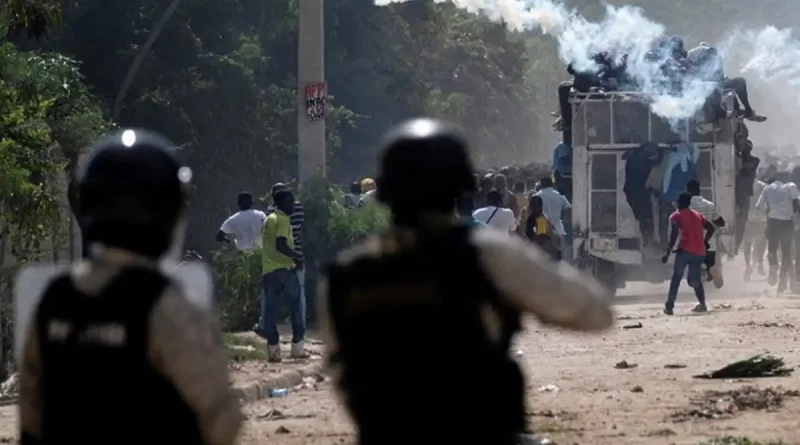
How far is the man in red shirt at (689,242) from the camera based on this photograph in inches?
766

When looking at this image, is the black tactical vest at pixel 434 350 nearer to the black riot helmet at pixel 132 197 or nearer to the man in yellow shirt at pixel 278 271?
the black riot helmet at pixel 132 197

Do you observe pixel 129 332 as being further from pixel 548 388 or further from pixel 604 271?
pixel 604 271

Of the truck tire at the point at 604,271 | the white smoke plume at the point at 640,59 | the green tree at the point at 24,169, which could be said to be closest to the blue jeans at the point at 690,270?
the white smoke plume at the point at 640,59

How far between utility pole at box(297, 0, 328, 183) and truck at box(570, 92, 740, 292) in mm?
4283

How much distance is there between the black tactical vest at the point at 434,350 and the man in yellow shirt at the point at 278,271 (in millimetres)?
10457

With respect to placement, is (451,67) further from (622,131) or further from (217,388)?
(217,388)

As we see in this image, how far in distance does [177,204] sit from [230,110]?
29291mm

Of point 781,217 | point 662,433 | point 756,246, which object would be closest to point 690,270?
point 781,217

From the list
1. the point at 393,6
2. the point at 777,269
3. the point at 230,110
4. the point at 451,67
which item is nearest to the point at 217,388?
the point at 777,269

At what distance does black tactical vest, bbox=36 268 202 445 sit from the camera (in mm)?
3736

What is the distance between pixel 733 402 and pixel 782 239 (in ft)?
47.9

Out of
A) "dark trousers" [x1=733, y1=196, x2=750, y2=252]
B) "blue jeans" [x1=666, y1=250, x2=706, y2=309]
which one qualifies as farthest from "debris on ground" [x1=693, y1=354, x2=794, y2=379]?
"dark trousers" [x1=733, y1=196, x2=750, y2=252]

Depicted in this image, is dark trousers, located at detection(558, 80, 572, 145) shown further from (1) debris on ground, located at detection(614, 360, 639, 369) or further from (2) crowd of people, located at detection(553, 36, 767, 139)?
(1) debris on ground, located at detection(614, 360, 639, 369)

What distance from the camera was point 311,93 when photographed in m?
20.2
